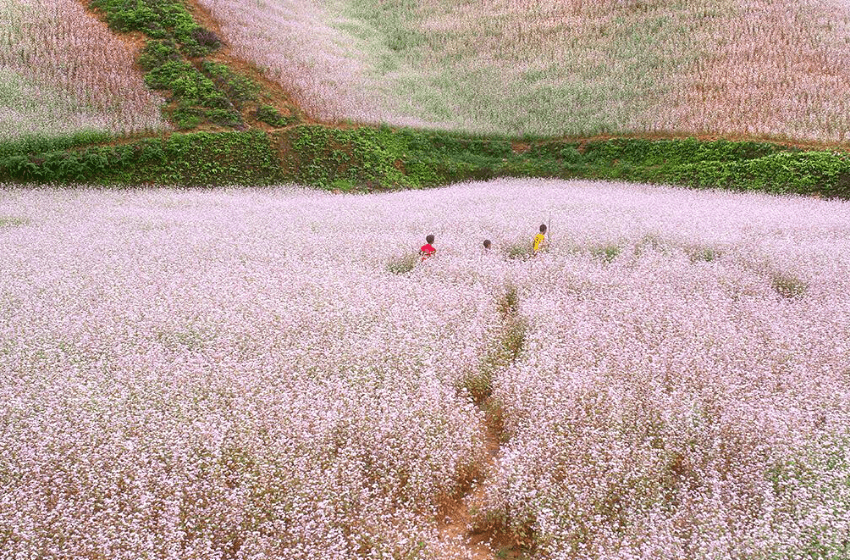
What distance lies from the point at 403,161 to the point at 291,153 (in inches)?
196

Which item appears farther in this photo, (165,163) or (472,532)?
(165,163)

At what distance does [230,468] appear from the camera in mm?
5914

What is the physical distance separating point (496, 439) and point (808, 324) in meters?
5.63

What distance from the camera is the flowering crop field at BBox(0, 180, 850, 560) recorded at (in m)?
5.12

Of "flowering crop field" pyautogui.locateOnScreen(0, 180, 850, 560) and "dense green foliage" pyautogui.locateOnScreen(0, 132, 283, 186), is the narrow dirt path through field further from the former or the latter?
"dense green foliage" pyautogui.locateOnScreen(0, 132, 283, 186)

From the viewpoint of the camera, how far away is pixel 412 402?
668 cm

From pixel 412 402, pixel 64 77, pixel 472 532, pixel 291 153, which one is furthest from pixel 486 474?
pixel 64 77

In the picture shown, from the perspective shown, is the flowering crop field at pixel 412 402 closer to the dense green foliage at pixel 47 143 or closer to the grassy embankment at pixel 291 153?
the grassy embankment at pixel 291 153

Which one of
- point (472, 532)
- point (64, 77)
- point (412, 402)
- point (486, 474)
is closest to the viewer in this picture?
point (472, 532)

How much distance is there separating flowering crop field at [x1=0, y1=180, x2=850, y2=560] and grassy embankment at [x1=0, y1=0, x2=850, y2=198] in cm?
868

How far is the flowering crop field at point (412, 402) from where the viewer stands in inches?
202

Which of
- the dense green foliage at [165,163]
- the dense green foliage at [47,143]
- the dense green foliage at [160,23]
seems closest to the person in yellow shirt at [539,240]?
the dense green foliage at [165,163]

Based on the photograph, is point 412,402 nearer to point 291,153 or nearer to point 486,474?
point 486,474

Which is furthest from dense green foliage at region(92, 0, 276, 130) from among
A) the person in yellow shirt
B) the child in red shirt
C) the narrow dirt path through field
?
the narrow dirt path through field
